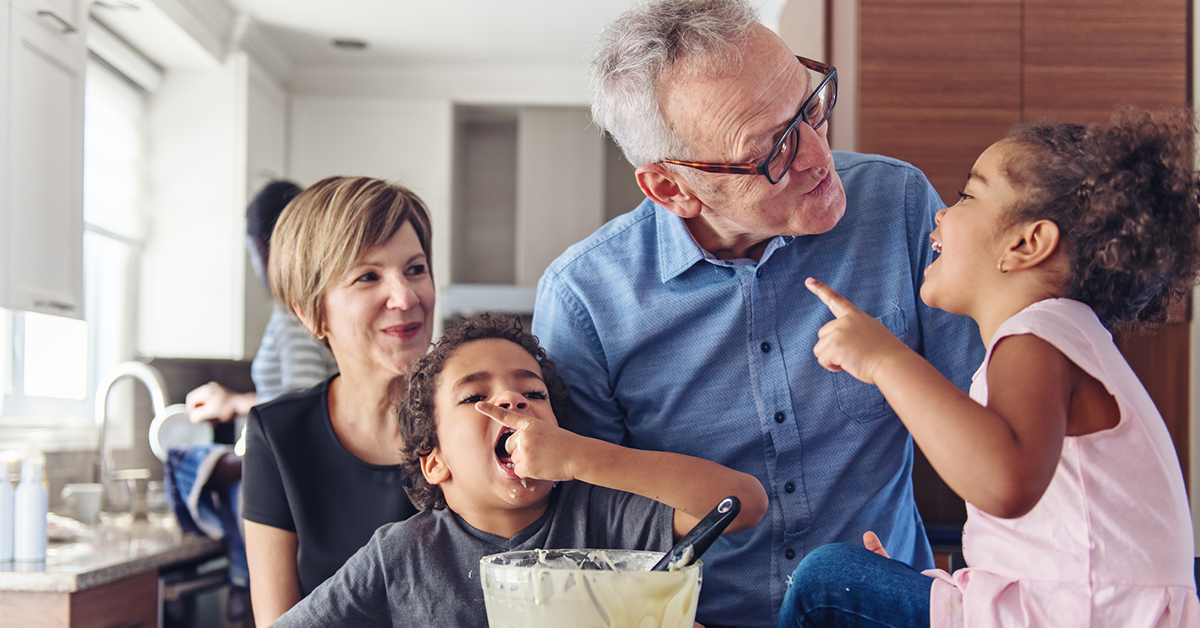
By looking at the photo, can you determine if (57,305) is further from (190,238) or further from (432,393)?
(432,393)

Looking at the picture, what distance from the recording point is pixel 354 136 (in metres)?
4.88

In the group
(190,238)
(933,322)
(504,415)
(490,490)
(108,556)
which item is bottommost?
(108,556)

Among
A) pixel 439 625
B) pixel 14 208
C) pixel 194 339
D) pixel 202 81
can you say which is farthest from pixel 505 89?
pixel 439 625

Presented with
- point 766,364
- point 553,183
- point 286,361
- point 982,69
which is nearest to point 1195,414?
point 982,69

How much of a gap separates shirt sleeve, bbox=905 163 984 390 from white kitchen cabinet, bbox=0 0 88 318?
7.68 feet

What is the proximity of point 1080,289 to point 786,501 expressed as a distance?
479 millimetres

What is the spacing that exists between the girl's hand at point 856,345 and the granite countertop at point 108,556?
1.69m

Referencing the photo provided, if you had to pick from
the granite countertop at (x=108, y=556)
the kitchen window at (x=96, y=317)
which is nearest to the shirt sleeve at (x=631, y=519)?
the granite countertop at (x=108, y=556)

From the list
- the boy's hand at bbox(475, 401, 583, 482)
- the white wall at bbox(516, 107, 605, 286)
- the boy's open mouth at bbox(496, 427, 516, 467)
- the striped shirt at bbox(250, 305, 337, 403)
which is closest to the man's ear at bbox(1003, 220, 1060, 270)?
the boy's hand at bbox(475, 401, 583, 482)

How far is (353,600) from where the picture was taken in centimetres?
108

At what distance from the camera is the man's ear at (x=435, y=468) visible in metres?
1.21

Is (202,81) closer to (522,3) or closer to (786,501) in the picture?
(522,3)

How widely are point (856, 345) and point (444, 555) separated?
564 millimetres

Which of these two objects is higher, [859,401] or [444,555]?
[859,401]
